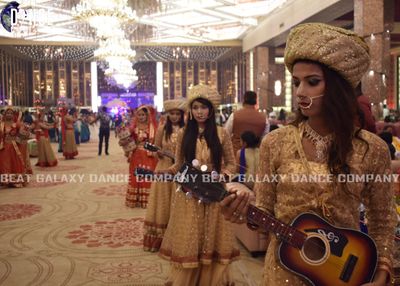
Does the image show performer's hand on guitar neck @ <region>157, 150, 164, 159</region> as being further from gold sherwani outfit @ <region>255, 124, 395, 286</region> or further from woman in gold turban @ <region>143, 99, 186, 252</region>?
gold sherwani outfit @ <region>255, 124, 395, 286</region>

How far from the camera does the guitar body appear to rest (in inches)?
48.6

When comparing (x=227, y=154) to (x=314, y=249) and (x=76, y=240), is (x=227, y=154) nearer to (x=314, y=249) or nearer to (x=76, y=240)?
(x=314, y=249)

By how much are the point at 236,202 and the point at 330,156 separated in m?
0.34

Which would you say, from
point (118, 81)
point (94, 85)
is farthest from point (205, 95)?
point (94, 85)

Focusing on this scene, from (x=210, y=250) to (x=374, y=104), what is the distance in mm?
5819

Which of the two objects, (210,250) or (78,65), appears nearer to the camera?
(210,250)

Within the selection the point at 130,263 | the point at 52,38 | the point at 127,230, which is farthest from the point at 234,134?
the point at 52,38

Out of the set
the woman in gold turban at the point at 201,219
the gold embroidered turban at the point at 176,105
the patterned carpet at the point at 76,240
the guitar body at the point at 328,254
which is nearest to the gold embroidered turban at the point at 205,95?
the woman in gold turban at the point at 201,219

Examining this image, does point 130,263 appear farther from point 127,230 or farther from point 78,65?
point 78,65

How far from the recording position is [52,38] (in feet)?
64.0

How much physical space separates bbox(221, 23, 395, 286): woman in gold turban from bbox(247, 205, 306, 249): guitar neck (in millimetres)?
25

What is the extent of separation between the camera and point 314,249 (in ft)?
4.13

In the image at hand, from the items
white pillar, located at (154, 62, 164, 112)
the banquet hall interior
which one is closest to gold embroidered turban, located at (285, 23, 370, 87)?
the banquet hall interior

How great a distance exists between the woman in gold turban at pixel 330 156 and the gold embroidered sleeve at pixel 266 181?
0.02 metres
